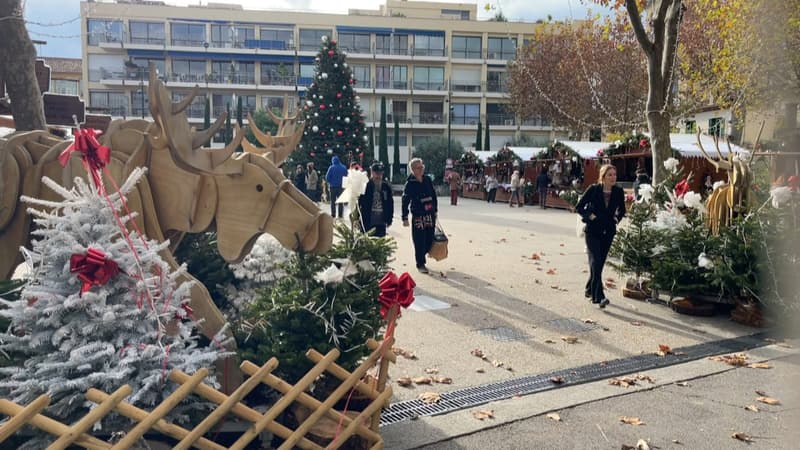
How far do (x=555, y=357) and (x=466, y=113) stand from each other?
180 feet

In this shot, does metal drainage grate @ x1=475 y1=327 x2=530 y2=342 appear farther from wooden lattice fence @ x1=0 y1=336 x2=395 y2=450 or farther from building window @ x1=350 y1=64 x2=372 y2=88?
building window @ x1=350 y1=64 x2=372 y2=88

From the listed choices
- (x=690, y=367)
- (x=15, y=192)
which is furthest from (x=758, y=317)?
(x=15, y=192)

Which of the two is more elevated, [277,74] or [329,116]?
[277,74]

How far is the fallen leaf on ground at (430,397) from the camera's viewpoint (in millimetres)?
4441

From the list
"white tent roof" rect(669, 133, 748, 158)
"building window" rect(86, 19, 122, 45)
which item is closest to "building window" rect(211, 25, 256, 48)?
"building window" rect(86, 19, 122, 45)

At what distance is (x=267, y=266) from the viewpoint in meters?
4.33

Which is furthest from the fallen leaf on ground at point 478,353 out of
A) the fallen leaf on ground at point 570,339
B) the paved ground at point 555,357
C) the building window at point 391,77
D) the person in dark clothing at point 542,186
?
the building window at point 391,77

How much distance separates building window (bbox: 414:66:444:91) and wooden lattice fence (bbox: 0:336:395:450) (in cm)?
5696

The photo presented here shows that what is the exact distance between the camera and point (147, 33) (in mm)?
54094

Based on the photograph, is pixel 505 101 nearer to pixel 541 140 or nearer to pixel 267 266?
pixel 541 140

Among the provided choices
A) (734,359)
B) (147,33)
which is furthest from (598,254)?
(147,33)

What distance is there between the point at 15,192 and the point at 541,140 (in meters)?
57.2

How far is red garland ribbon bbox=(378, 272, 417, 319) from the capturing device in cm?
359

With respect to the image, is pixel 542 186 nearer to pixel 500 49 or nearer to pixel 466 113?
pixel 466 113
